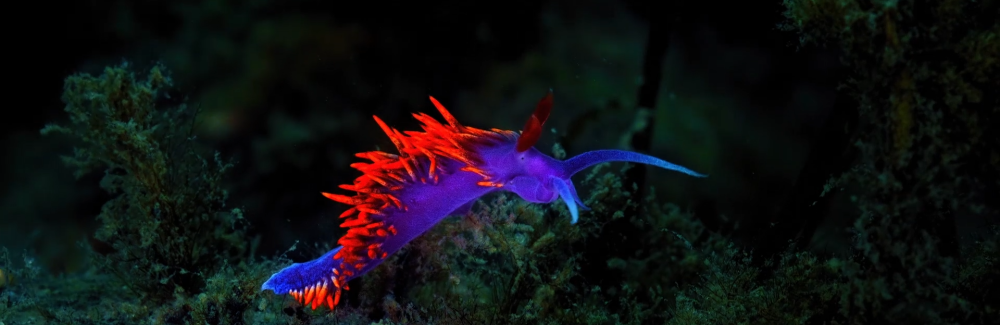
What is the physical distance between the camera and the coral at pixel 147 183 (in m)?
2.71

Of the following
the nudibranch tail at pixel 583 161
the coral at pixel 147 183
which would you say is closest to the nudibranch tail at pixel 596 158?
the nudibranch tail at pixel 583 161

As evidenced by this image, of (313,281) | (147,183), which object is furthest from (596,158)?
(147,183)

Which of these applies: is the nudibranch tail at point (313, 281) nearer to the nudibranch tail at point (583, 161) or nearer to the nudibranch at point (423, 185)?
the nudibranch at point (423, 185)

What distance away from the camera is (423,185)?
2.26 meters

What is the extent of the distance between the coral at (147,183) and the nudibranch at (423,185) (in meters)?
0.74

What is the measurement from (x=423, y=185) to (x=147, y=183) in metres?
1.56

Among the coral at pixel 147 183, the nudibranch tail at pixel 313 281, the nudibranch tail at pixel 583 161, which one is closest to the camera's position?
the nudibranch tail at pixel 583 161

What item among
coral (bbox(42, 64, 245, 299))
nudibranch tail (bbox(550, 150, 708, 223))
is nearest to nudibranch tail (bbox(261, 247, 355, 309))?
coral (bbox(42, 64, 245, 299))

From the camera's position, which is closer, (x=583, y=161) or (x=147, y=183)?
(x=583, y=161)

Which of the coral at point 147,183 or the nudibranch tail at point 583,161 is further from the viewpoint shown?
the coral at point 147,183

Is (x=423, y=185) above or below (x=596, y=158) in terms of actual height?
above

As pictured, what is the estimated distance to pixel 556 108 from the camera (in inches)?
161

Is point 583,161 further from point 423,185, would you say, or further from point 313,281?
point 313,281

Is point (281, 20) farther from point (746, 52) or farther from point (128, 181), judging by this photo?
point (746, 52)
